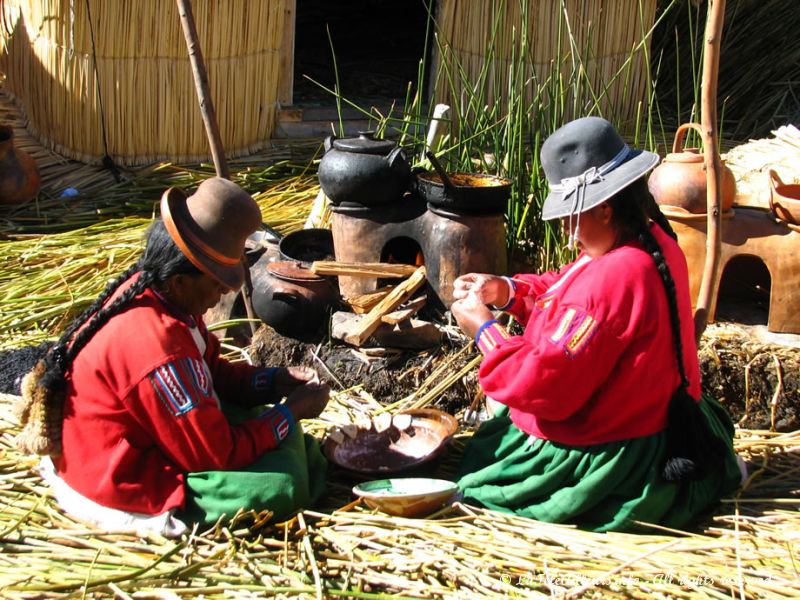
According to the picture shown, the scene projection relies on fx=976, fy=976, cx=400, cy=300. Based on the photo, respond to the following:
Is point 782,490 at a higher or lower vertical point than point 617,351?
lower

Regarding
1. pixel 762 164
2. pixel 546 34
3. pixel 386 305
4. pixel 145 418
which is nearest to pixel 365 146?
pixel 386 305

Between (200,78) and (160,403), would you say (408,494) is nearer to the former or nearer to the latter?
(160,403)

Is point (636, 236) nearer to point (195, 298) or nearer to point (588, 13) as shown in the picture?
point (195, 298)

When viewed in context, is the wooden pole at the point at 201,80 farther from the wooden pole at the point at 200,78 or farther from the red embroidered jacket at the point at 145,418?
the red embroidered jacket at the point at 145,418

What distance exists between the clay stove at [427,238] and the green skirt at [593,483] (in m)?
1.38

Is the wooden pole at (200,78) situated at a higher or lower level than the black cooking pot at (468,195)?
higher

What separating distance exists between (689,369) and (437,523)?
88 centimetres

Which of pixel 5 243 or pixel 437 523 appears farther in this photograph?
pixel 5 243

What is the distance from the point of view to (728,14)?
8.12 metres

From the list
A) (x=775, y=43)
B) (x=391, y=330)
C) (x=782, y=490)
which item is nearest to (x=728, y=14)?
(x=775, y=43)

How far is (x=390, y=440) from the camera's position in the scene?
11.5ft

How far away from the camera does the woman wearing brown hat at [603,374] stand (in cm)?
262

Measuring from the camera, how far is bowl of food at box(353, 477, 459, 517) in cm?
294

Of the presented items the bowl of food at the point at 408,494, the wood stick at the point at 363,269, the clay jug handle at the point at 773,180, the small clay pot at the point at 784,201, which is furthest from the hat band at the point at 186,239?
the clay jug handle at the point at 773,180
